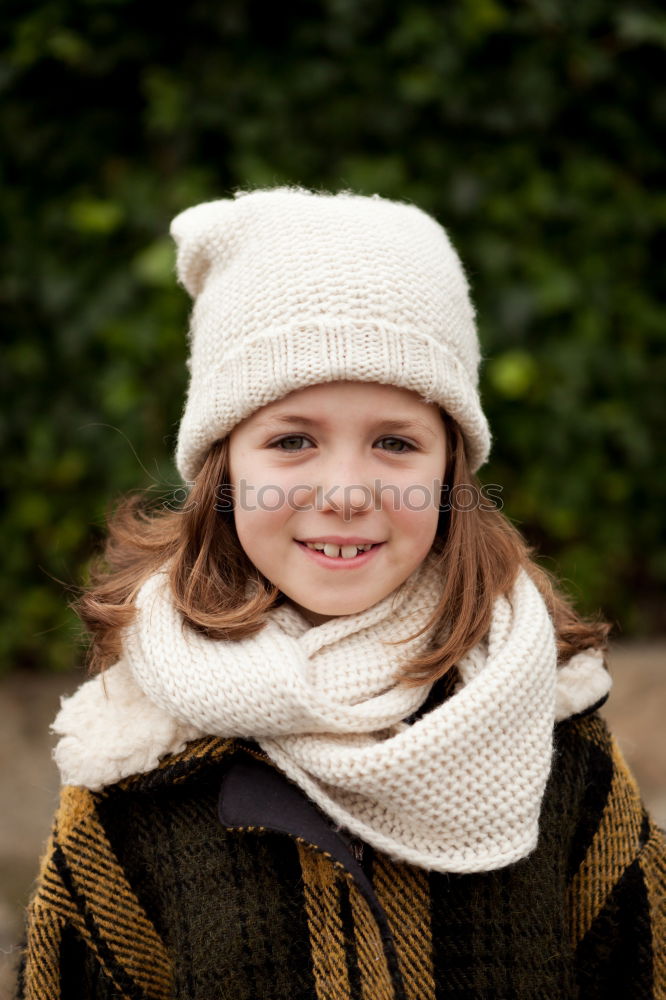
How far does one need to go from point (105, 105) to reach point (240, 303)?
2.35 m

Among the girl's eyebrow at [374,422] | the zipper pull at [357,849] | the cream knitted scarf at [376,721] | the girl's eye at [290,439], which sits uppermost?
the girl's eyebrow at [374,422]

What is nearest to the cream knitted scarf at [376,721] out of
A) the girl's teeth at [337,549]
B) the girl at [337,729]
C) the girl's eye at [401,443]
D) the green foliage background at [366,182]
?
the girl at [337,729]

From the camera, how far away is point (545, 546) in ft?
12.7

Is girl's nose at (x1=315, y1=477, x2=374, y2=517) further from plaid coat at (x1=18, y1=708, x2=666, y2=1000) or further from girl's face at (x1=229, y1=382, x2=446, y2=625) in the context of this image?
plaid coat at (x1=18, y1=708, x2=666, y2=1000)

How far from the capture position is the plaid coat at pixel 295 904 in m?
1.39

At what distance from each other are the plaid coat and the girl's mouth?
0.32 m

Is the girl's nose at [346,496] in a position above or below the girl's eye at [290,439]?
below

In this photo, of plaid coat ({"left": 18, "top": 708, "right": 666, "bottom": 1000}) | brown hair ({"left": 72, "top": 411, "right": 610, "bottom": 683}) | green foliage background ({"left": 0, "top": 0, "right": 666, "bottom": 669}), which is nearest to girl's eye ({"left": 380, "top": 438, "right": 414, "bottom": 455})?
brown hair ({"left": 72, "top": 411, "right": 610, "bottom": 683})

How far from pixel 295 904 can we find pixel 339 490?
25.5 inches

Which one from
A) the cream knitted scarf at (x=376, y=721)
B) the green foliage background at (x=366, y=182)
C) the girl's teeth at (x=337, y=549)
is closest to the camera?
the cream knitted scarf at (x=376, y=721)

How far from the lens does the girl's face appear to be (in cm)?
142

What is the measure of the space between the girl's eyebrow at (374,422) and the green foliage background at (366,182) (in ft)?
5.66

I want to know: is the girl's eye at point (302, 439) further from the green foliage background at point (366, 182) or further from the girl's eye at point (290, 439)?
the green foliage background at point (366, 182)

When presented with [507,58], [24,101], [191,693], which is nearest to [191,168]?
[24,101]
